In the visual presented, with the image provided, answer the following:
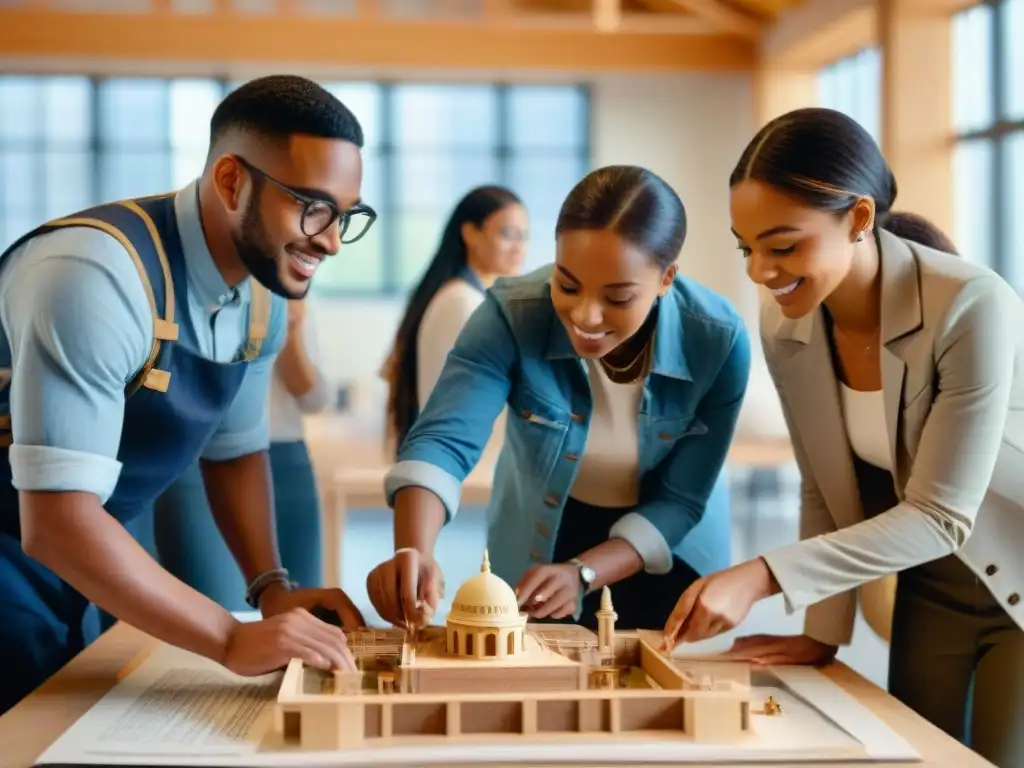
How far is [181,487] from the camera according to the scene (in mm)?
2559

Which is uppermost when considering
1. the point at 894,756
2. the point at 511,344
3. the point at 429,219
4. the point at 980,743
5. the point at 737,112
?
the point at 737,112

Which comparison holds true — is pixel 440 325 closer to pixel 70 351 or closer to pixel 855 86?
pixel 70 351

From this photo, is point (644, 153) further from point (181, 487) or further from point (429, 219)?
point (181, 487)

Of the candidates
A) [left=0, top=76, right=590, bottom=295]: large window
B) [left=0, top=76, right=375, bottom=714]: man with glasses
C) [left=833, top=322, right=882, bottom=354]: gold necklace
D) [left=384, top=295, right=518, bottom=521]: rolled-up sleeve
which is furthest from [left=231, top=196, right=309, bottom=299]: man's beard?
[left=0, top=76, right=590, bottom=295]: large window

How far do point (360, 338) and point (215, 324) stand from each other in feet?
23.7

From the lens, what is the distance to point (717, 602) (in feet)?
4.84

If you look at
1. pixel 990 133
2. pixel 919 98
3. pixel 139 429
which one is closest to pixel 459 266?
pixel 139 429

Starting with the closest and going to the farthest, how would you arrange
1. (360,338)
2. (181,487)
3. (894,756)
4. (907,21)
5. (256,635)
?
1. (894,756)
2. (256,635)
3. (181,487)
4. (907,21)
5. (360,338)

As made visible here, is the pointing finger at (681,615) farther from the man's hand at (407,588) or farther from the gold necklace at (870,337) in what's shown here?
the gold necklace at (870,337)

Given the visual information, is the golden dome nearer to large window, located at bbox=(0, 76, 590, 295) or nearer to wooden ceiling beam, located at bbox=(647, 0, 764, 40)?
large window, located at bbox=(0, 76, 590, 295)

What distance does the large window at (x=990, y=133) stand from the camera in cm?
612

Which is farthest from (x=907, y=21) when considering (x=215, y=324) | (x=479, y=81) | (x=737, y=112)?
(x=215, y=324)

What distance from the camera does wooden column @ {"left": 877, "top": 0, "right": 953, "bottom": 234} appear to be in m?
6.68

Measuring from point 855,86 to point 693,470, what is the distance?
6716 mm
